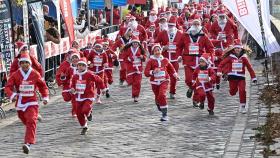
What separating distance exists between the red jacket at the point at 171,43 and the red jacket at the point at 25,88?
708 centimetres

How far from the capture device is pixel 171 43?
21328 mm

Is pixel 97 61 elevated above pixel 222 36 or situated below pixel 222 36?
below

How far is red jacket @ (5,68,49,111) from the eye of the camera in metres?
13.7

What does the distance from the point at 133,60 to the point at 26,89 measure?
22.1 ft

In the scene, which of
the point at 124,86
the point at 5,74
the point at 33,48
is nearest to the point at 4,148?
the point at 5,74

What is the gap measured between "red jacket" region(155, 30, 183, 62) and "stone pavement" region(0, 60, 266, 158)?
177cm

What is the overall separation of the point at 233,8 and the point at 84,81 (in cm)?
395

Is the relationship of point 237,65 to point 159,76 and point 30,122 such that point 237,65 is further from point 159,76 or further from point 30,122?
point 30,122

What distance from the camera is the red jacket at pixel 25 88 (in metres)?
13.7

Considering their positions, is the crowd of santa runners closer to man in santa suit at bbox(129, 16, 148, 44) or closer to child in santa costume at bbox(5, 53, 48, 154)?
child in santa costume at bbox(5, 53, 48, 154)

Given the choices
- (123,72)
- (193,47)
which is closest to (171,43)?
(193,47)

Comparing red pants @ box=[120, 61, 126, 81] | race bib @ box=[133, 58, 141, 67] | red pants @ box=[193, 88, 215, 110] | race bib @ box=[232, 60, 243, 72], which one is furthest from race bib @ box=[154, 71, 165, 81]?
red pants @ box=[120, 61, 126, 81]

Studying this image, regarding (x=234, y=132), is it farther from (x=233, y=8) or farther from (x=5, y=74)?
(x=5, y=74)

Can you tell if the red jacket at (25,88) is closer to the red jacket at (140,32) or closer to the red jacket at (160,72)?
the red jacket at (160,72)
